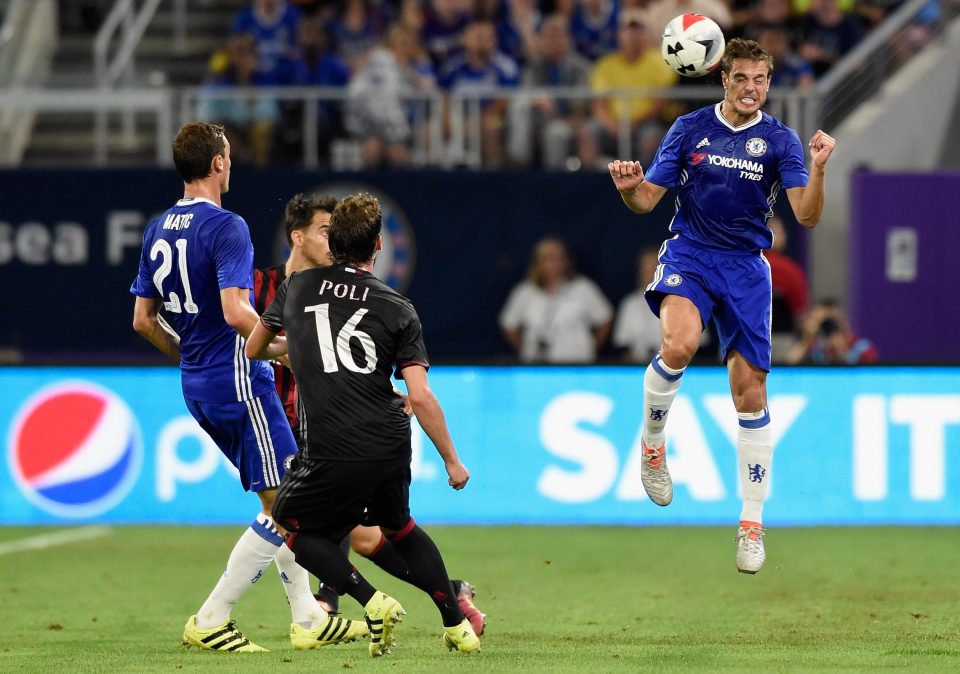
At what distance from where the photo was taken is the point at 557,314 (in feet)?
53.2

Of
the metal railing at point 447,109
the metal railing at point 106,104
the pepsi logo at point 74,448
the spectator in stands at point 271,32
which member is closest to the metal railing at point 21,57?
the metal railing at point 106,104

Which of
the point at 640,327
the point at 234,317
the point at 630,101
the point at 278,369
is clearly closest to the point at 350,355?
the point at 234,317

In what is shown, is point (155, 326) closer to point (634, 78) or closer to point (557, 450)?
point (557, 450)

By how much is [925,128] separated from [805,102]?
87.6 inches

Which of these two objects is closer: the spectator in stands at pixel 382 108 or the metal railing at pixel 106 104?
the spectator in stands at pixel 382 108

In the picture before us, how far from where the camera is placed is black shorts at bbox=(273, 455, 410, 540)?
7.33m

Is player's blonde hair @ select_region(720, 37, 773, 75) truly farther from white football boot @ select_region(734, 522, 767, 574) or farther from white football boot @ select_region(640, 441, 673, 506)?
white football boot @ select_region(734, 522, 767, 574)

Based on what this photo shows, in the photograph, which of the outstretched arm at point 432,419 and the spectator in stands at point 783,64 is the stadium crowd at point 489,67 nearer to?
the spectator in stands at point 783,64

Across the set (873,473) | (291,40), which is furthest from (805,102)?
(291,40)

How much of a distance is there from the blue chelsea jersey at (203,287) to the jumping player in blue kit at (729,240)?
6.74 ft

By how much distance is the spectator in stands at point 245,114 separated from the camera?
16.5 metres

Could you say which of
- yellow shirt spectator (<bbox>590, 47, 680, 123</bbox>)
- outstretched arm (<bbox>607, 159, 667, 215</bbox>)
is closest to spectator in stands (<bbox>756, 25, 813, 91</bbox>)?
yellow shirt spectator (<bbox>590, 47, 680, 123</bbox>)

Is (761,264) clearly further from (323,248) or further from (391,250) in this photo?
(391,250)

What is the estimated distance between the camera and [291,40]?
17750mm
